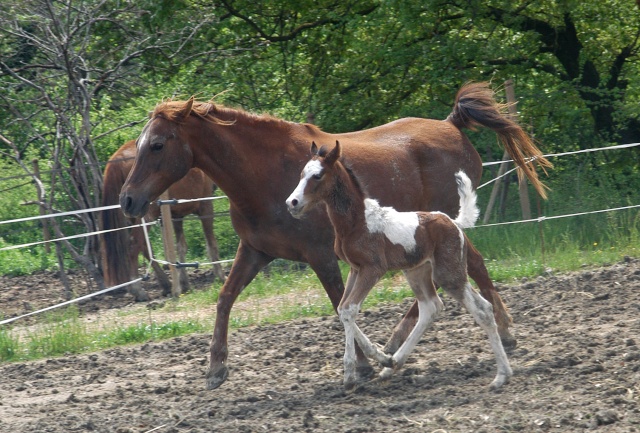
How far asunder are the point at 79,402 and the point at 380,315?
10.4 feet

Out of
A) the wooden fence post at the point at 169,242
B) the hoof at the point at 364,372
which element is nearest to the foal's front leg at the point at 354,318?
the hoof at the point at 364,372

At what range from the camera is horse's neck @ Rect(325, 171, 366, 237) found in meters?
5.80

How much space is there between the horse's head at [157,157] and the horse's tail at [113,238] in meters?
4.33

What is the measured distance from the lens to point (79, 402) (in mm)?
6215

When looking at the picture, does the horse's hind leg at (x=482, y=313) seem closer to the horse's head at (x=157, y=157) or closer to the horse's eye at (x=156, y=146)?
the horse's head at (x=157, y=157)

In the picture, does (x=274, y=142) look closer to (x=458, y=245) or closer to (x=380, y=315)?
(x=458, y=245)

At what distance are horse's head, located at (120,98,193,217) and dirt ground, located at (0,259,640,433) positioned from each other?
→ 1373 millimetres

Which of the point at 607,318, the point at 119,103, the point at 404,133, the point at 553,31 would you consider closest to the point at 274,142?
the point at 404,133

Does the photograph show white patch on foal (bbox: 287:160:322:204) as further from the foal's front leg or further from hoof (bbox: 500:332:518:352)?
hoof (bbox: 500:332:518:352)

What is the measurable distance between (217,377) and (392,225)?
1.72 metres

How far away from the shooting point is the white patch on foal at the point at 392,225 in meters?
5.78

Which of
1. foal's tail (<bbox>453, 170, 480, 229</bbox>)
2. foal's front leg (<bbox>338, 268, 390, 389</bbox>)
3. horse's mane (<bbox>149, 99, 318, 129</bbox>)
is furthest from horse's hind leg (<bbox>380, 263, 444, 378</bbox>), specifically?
horse's mane (<bbox>149, 99, 318, 129</bbox>)

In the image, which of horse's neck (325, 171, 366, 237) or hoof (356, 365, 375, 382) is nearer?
horse's neck (325, 171, 366, 237)

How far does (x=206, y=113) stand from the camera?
257 inches
